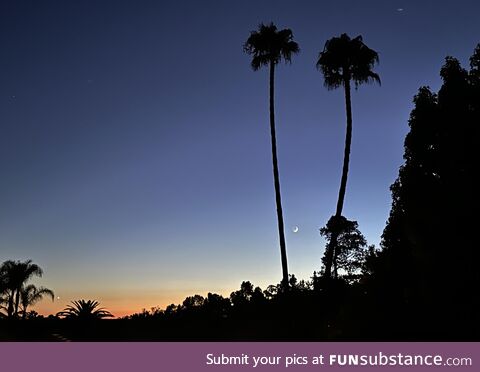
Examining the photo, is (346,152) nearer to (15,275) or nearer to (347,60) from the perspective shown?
(347,60)

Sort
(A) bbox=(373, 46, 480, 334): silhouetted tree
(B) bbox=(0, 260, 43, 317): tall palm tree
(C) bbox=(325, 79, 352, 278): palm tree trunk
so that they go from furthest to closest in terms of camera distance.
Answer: (B) bbox=(0, 260, 43, 317): tall palm tree < (C) bbox=(325, 79, 352, 278): palm tree trunk < (A) bbox=(373, 46, 480, 334): silhouetted tree

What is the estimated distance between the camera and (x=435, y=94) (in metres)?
17.7

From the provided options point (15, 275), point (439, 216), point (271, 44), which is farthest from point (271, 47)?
point (15, 275)

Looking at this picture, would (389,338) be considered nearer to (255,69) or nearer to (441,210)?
(441,210)

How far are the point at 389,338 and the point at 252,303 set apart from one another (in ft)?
44.6

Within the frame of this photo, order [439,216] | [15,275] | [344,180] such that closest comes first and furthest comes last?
[439,216]
[344,180]
[15,275]

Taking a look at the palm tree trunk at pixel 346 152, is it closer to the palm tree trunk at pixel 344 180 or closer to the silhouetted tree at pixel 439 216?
the palm tree trunk at pixel 344 180

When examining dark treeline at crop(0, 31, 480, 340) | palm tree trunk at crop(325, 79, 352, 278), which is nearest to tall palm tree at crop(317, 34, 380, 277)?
palm tree trunk at crop(325, 79, 352, 278)

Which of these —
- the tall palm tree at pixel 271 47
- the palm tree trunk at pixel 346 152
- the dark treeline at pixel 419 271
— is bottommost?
the dark treeline at pixel 419 271

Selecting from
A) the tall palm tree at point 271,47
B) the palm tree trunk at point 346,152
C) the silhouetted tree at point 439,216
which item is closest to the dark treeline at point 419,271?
the silhouetted tree at point 439,216

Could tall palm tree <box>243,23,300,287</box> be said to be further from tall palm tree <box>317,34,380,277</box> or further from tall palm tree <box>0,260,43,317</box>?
tall palm tree <box>0,260,43,317</box>

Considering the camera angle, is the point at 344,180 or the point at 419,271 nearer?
the point at 419,271

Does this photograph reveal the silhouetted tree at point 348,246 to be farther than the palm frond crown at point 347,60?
Yes
